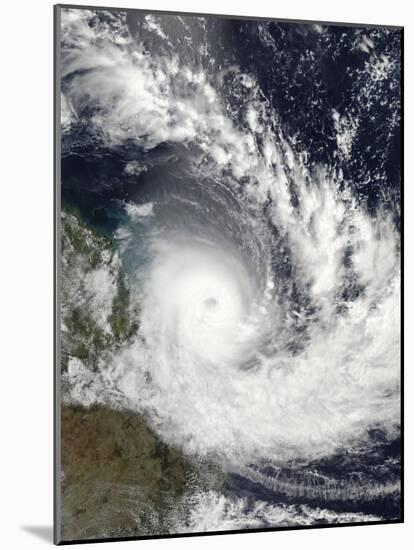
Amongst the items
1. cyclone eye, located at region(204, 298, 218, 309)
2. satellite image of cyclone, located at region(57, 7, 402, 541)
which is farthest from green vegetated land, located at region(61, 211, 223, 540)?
cyclone eye, located at region(204, 298, 218, 309)

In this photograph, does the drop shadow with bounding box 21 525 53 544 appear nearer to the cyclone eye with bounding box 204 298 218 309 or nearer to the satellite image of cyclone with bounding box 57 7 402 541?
the satellite image of cyclone with bounding box 57 7 402 541

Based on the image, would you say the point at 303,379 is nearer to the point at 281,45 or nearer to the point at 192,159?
the point at 192,159

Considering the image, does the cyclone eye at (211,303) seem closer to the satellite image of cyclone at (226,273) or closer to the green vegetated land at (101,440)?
the satellite image of cyclone at (226,273)

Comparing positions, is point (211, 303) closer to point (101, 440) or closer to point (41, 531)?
point (101, 440)

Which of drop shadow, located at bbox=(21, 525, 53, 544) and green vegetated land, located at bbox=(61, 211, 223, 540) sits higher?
green vegetated land, located at bbox=(61, 211, 223, 540)

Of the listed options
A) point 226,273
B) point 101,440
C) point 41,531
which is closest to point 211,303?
point 226,273

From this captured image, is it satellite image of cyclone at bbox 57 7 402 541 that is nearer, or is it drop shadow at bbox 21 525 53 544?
Result: satellite image of cyclone at bbox 57 7 402 541

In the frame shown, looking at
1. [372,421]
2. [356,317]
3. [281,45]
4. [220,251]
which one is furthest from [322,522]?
[281,45]
